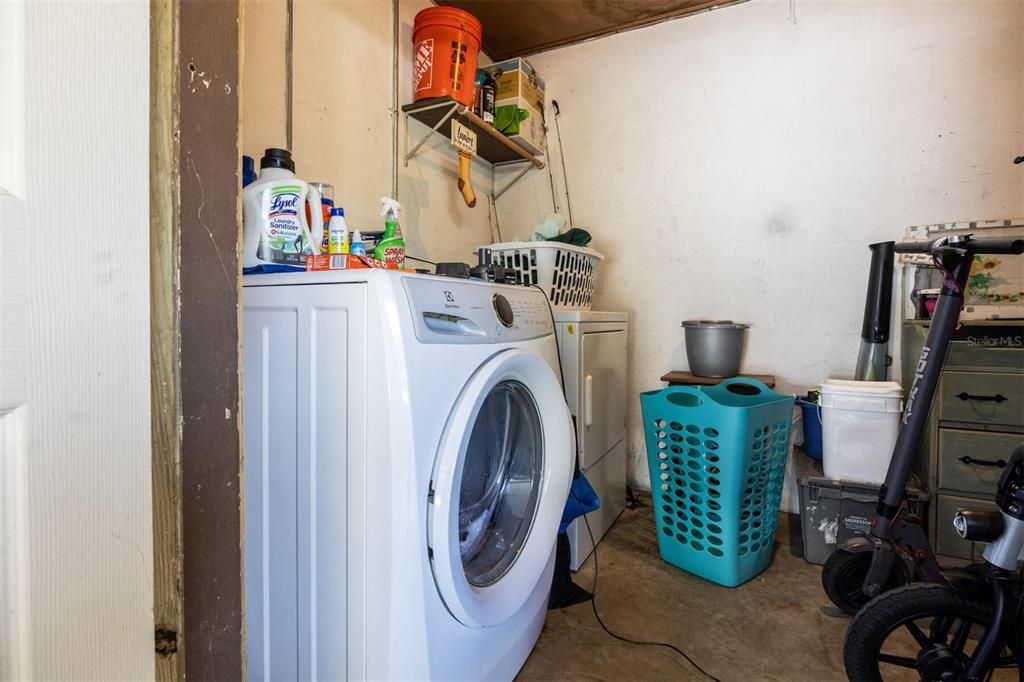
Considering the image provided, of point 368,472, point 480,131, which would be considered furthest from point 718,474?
point 480,131

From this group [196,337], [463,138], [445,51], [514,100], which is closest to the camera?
[196,337]

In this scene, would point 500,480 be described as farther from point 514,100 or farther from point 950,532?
point 514,100

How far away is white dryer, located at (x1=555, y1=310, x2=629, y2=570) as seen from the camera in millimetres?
1654

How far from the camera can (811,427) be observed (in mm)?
1954

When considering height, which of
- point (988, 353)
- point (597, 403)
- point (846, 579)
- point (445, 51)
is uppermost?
point (445, 51)

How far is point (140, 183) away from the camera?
43 cm

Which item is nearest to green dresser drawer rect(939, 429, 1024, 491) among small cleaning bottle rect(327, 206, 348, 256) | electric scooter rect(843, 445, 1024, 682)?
electric scooter rect(843, 445, 1024, 682)

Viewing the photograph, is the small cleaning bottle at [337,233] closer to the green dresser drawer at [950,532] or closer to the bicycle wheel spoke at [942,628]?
the bicycle wheel spoke at [942,628]

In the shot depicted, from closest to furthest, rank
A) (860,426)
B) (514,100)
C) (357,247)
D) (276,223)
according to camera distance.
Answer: (276,223), (357,247), (860,426), (514,100)

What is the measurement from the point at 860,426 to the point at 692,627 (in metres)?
0.91

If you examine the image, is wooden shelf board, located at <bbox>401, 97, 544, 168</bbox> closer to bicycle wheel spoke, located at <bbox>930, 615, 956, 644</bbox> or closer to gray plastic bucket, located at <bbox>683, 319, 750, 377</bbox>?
gray plastic bucket, located at <bbox>683, 319, 750, 377</bbox>

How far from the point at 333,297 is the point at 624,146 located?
6.59ft

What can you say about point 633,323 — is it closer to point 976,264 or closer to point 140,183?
point 976,264

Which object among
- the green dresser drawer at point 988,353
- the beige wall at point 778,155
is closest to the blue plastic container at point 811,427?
the beige wall at point 778,155
